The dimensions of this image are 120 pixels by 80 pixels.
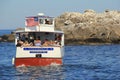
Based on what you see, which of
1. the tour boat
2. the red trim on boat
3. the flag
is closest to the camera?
the tour boat

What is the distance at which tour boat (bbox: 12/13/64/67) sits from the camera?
47188 mm

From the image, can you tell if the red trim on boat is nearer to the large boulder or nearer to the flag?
the flag

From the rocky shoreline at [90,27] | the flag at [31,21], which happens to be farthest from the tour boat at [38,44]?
the rocky shoreline at [90,27]

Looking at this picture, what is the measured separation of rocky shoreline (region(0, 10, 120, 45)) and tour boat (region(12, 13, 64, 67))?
60.2m

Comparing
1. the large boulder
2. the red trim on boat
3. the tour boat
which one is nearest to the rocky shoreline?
the large boulder

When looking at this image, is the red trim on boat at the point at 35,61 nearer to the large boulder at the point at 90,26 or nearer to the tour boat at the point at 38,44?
the tour boat at the point at 38,44

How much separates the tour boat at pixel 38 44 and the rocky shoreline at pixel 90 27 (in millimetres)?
60163

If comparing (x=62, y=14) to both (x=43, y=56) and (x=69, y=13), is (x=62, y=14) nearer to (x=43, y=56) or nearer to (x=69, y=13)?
(x=69, y=13)

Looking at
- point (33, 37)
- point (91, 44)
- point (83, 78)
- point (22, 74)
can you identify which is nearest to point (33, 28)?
point (33, 37)

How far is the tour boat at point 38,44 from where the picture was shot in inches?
1858

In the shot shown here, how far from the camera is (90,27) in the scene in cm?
11744

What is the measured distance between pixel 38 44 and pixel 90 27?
230ft

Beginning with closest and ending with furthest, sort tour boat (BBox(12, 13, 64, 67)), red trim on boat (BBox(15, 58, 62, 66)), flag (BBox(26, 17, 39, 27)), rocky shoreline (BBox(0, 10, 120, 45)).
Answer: tour boat (BBox(12, 13, 64, 67)) < red trim on boat (BBox(15, 58, 62, 66)) < flag (BBox(26, 17, 39, 27)) < rocky shoreline (BBox(0, 10, 120, 45))

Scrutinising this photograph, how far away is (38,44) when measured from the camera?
48094 mm
